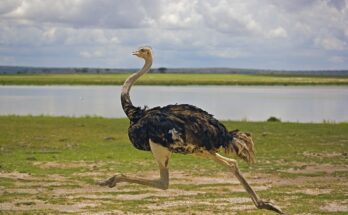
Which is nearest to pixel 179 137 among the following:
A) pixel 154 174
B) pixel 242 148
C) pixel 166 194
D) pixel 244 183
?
pixel 242 148

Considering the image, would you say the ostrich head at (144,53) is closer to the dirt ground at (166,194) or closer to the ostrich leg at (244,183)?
the ostrich leg at (244,183)

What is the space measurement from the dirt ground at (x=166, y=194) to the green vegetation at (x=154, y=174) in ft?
0.06

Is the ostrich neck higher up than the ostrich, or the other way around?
the ostrich neck

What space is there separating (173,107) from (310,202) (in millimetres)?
3776

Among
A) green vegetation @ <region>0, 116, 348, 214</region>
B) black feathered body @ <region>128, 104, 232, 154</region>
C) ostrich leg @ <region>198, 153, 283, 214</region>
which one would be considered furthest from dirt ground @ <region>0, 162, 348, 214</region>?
black feathered body @ <region>128, 104, 232, 154</region>

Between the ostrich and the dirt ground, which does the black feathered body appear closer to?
the ostrich

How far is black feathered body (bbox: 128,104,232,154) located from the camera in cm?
905

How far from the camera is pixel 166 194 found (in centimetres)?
1291

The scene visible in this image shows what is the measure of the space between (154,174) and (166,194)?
3.27 meters

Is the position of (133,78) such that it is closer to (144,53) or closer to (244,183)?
(144,53)

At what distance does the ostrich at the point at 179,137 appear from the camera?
9055 mm

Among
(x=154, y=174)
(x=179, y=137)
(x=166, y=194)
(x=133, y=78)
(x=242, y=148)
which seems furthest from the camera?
(x=154, y=174)

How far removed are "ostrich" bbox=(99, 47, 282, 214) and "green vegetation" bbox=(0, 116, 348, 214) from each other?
1.76 m

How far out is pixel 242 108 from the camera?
51.6m
